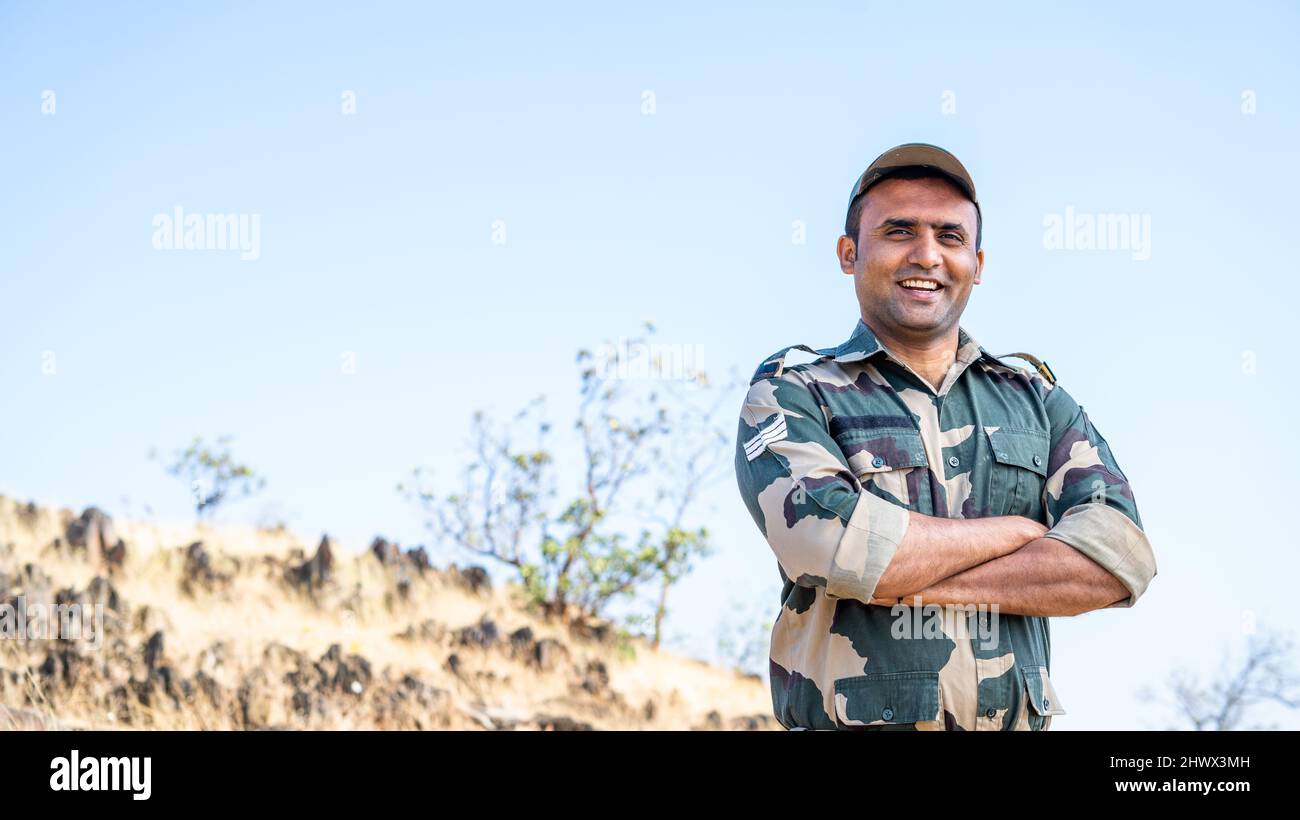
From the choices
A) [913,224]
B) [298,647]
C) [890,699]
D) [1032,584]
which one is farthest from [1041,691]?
[298,647]

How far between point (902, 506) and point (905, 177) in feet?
2.92

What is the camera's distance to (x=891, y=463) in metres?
3.12

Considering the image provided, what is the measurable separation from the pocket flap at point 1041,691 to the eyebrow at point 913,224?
1144mm

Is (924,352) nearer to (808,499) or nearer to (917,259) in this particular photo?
(917,259)

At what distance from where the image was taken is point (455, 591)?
16.1 meters

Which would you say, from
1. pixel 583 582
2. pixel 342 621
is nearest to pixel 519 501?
pixel 583 582

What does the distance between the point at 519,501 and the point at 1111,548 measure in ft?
41.9

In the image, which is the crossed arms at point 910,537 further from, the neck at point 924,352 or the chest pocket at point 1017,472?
the neck at point 924,352

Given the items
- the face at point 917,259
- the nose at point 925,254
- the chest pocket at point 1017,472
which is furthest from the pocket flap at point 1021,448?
the nose at point 925,254

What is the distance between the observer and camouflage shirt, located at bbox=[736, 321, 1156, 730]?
2871 millimetres

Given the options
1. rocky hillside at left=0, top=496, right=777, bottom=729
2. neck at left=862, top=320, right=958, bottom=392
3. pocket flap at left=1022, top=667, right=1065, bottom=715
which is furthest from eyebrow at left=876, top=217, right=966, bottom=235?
rocky hillside at left=0, top=496, right=777, bottom=729

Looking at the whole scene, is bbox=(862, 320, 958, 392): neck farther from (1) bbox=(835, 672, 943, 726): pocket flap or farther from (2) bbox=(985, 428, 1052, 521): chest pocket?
(1) bbox=(835, 672, 943, 726): pocket flap
